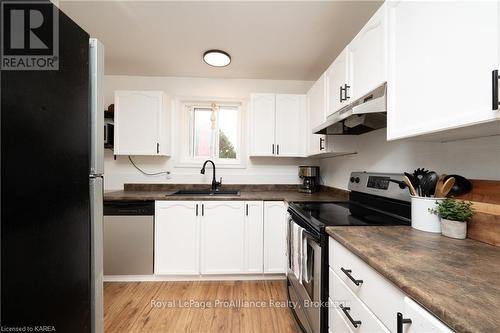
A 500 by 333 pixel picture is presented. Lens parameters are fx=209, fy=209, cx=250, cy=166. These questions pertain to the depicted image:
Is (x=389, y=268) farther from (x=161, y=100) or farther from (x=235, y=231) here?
(x=161, y=100)

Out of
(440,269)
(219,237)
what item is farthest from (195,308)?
(440,269)

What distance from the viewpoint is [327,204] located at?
180cm

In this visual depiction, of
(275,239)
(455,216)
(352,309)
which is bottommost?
(275,239)

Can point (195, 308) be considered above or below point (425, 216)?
below

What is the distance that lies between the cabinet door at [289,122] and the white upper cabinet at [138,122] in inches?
55.0

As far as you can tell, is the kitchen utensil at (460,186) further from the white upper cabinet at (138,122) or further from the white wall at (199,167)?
the white upper cabinet at (138,122)

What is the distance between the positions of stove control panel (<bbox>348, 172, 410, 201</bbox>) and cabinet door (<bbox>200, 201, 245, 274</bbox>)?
1115 mm

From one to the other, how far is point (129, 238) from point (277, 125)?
6.60 feet

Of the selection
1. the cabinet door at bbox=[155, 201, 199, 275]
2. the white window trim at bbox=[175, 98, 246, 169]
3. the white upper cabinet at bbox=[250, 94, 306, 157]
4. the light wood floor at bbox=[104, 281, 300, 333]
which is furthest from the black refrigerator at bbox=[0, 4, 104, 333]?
the white window trim at bbox=[175, 98, 246, 169]

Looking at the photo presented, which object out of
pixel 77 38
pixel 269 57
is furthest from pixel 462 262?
pixel 269 57

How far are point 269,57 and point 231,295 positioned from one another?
243cm

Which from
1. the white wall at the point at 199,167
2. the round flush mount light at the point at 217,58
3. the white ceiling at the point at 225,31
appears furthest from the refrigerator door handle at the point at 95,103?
the white wall at the point at 199,167

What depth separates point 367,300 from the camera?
76cm

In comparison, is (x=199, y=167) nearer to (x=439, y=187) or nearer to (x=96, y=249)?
(x=96, y=249)
